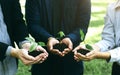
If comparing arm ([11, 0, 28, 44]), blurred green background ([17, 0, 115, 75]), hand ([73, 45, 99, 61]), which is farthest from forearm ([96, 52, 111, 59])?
blurred green background ([17, 0, 115, 75])

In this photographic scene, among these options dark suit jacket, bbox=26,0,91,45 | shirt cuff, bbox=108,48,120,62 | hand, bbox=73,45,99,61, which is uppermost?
dark suit jacket, bbox=26,0,91,45

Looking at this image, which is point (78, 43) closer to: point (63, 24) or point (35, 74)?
point (63, 24)

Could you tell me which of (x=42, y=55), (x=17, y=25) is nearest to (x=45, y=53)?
(x=42, y=55)

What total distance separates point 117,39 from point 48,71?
78 centimetres

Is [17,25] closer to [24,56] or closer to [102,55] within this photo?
[24,56]

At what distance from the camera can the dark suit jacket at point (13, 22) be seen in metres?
3.50

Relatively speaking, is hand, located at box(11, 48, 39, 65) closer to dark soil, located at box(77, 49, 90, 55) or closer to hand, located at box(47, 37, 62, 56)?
hand, located at box(47, 37, 62, 56)

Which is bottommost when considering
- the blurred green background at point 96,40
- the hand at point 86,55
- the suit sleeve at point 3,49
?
the blurred green background at point 96,40

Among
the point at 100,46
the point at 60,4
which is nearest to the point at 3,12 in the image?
the point at 60,4

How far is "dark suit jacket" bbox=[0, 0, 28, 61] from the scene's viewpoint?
3500mm

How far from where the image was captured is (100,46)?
12.4ft

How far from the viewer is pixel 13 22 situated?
144 inches

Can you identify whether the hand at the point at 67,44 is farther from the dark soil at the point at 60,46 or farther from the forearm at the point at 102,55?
the forearm at the point at 102,55

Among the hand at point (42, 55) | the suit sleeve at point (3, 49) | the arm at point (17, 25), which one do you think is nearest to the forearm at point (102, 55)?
the hand at point (42, 55)
